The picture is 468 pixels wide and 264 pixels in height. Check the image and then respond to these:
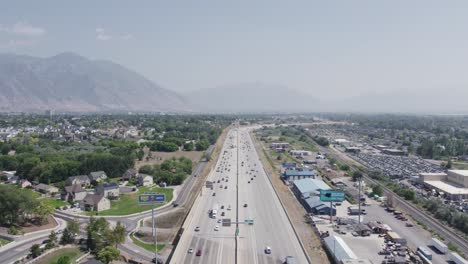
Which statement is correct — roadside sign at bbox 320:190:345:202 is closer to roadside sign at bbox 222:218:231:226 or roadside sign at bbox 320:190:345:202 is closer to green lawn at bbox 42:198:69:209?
roadside sign at bbox 222:218:231:226

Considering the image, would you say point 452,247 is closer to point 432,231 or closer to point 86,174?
point 432,231

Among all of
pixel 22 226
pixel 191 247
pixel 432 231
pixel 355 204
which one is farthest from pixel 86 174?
pixel 432 231

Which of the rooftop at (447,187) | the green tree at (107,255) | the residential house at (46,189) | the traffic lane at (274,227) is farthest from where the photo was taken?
the rooftop at (447,187)

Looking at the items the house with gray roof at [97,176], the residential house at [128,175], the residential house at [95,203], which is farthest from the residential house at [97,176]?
the residential house at [95,203]

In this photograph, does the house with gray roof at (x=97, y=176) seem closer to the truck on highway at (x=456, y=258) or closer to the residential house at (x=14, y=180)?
the residential house at (x=14, y=180)

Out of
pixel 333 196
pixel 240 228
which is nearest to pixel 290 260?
pixel 240 228

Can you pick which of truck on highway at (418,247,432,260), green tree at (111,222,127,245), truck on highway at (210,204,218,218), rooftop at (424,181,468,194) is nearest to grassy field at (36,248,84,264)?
green tree at (111,222,127,245)

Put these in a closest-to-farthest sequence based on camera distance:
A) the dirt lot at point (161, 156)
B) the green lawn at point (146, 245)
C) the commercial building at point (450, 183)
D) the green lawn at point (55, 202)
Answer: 1. the green lawn at point (146, 245)
2. the green lawn at point (55, 202)
3. the commercial building at point (450, 183)
4. the dirt lot at point (161, 156)
